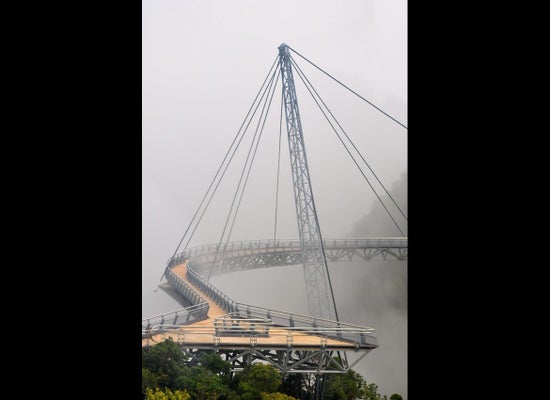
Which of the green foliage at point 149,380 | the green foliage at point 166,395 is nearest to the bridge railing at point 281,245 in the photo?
the green foliage at point 149,380

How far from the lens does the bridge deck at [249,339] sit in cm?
508

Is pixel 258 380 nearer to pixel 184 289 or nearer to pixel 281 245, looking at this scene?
pixel 184 289

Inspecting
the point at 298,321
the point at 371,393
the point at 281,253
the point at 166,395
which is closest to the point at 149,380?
the point at 166,395

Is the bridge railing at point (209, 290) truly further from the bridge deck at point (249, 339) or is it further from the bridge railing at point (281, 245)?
the bridge deck at point (249, 339)

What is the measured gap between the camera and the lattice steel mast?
233 inches

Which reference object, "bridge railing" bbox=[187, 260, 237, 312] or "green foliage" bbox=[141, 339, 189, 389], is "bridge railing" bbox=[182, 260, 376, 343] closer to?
"bridge railing" bbox=[187, 260, 237, 312]

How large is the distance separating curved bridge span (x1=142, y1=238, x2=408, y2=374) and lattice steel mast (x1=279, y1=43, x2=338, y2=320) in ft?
0.66

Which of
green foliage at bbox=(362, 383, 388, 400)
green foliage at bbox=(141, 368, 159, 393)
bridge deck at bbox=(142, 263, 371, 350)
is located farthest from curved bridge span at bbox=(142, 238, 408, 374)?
green foliage at bbox=(141, 368, 159, 393)

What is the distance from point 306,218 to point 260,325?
5.46ft
